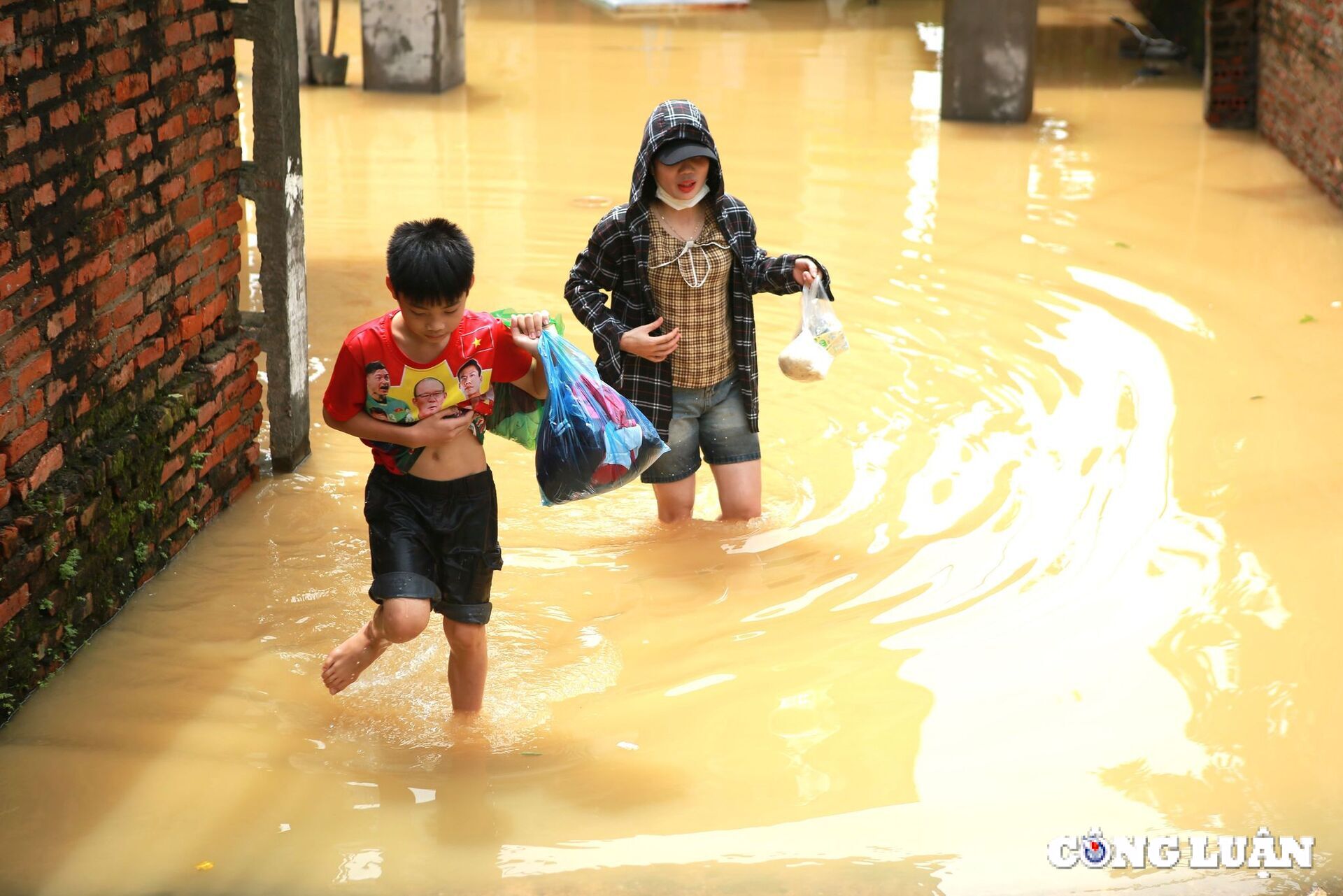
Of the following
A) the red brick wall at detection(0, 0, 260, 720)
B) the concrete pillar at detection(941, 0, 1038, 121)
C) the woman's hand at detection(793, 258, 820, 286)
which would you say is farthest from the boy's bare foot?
the concrete pillar at detection(941, 0, 1038, 121)

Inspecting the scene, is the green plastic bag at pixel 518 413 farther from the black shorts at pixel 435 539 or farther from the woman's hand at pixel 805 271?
the woman's hand at pixel 805 271

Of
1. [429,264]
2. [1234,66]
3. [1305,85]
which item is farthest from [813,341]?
[1234,66]

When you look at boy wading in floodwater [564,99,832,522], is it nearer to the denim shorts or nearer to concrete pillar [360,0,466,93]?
the denim shorts

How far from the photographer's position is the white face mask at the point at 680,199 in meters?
4.95

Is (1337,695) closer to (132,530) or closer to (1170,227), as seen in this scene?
(132,530)

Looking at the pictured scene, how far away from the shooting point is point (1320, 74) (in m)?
10.8

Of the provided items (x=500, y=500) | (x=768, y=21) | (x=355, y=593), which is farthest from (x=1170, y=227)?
(x=768, y=21)

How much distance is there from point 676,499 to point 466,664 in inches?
60.6

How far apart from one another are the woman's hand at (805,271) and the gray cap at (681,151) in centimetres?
50

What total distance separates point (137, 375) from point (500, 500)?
1.52 metres

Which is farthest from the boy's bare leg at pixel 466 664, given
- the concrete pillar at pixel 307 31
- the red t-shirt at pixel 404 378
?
the concrete pillar at pixel 307 31

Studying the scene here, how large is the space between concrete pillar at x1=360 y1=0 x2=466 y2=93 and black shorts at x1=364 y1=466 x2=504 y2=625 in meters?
10.9

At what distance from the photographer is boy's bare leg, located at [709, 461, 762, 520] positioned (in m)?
5.45

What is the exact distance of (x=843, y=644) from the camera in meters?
4.75
